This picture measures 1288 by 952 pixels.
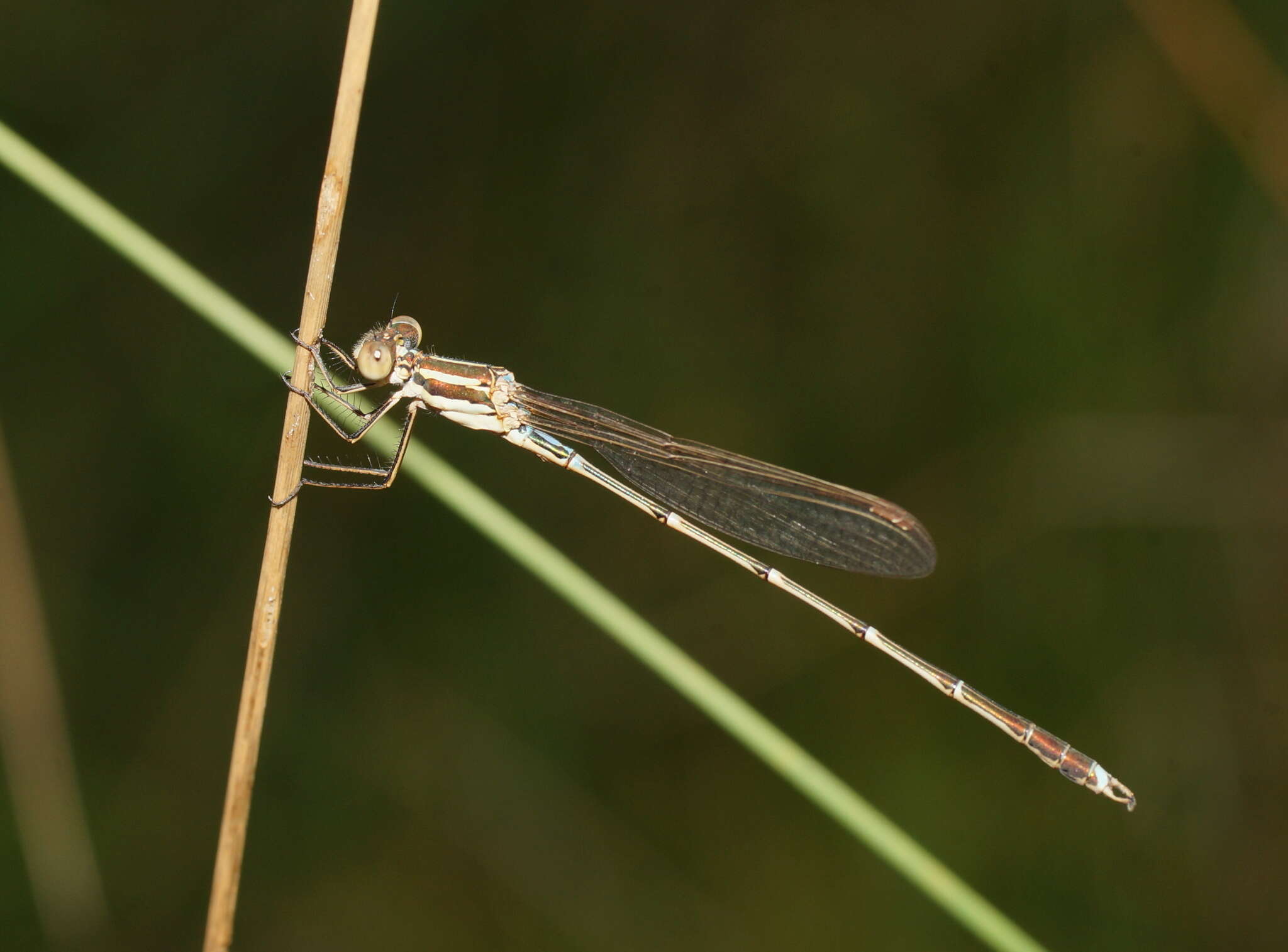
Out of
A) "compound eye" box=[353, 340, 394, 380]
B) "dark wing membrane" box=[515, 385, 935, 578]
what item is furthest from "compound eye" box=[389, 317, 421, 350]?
"dark wing membrane" box=[515, 385, 935, 578]

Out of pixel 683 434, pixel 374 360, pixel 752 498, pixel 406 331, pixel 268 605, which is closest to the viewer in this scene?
pixel 268 605

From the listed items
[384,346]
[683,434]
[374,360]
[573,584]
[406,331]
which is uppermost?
[683,434]

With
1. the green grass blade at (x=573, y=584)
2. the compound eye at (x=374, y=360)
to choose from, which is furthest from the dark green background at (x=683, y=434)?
the green grass blade at (x=573, y=584)

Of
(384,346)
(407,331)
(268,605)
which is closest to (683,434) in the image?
(407,331)

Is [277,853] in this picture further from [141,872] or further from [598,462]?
[598,462]

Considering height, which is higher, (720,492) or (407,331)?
→ (407,331)

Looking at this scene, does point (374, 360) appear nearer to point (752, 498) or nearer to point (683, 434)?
point (752, 498)
